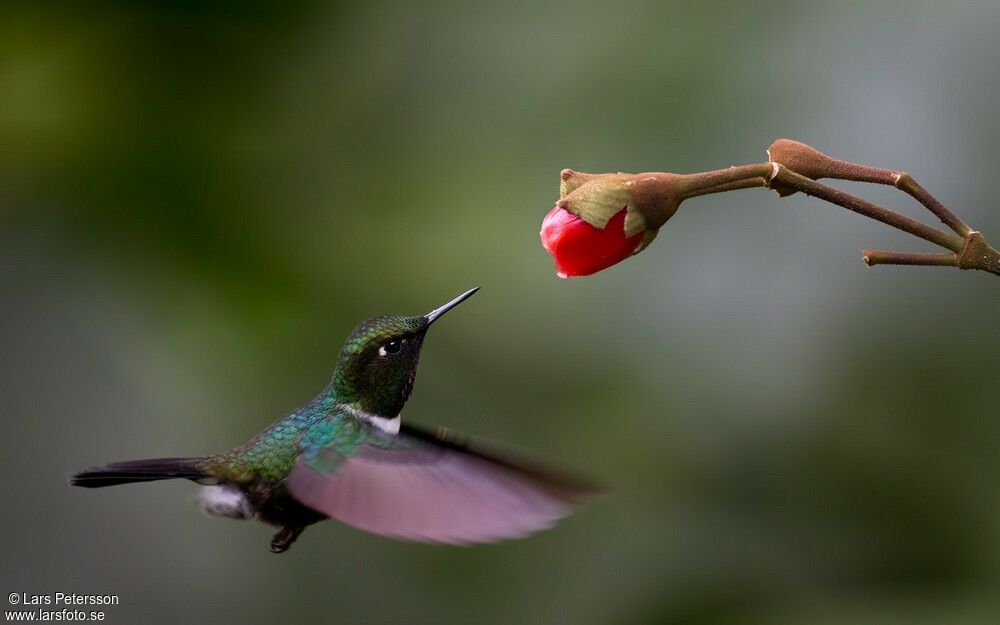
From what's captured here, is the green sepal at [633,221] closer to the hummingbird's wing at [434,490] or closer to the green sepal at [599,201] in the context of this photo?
the green sepal at [599,201]

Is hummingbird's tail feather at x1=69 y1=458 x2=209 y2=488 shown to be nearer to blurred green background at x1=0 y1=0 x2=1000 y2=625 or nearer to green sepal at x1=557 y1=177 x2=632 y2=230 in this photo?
green sepal at x1=557 y1=177 x2=632 y2=230

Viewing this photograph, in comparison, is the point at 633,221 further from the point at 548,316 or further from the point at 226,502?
the point at 548,316

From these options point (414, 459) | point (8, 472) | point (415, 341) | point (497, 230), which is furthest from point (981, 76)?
point (8, 472)

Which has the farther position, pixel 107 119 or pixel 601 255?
pixel 107 119

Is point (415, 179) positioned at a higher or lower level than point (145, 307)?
higher

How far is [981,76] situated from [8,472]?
106 inches

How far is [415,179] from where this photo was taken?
346cm

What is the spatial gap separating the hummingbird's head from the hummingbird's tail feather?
0.32 meters

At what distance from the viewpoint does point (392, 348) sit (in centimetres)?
200

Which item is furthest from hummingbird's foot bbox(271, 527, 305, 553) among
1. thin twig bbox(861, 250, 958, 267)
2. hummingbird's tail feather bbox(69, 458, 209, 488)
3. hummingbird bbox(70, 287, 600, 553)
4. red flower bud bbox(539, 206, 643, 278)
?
thin twig bbox(861, 250, 958, 267)

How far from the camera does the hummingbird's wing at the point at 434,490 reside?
4.83ft

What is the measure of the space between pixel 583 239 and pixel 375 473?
47cm

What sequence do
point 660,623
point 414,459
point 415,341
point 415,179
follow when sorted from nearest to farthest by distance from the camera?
1. point 414,459
2. point 415,341
3. point 660,623
4. point 415,179

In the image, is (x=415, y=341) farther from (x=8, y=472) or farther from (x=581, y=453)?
(x=8, y=472)
